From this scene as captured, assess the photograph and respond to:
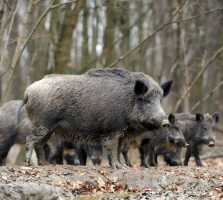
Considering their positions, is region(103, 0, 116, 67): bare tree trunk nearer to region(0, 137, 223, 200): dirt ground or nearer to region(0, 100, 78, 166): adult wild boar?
region(0, 100, 78, 166): adult wild boar

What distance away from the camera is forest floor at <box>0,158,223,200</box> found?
28.4 ft

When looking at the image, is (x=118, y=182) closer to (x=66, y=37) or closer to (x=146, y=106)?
(x=146, y=106)

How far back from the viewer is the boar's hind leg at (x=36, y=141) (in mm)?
10569

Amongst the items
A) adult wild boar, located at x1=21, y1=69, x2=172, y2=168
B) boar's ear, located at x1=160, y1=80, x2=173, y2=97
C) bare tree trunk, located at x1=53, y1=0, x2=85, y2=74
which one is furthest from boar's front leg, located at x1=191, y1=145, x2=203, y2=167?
bare tree trunk, located at x1=53, y1=0, x2=85, y2=74

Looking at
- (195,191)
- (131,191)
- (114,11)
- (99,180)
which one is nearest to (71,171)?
(99,180)

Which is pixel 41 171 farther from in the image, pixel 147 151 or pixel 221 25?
pixel 221 25

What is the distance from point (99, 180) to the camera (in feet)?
31.5

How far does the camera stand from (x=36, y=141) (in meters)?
10.8

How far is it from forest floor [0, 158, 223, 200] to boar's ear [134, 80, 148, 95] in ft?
4.78

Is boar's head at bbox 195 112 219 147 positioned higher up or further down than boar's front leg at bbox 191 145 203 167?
higher up

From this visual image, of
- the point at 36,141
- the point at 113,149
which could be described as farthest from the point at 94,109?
the point at 36,141

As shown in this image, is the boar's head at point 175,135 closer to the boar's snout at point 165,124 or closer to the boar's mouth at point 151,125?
the boar's mouth at point 151,125

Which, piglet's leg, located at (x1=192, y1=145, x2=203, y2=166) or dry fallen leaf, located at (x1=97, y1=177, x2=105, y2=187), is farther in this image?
piglet's leg, located at (x1=192, y1=145, x2=203, y2=166)

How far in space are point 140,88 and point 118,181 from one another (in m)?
1.83
